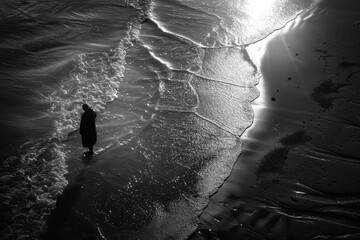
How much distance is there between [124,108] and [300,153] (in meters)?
4.70

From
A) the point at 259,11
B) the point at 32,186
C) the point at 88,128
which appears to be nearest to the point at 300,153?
the point at 88,128

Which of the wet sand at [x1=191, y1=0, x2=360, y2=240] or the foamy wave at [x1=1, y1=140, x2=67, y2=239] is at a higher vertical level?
the wet sand at [x1=191, y1=0, x2=360, y2=240]

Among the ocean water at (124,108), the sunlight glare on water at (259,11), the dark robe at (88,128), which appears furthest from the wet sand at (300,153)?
the dark robe at (88,128)

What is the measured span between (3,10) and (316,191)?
13641mm

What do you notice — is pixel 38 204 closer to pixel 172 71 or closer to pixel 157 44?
pixel 172 71

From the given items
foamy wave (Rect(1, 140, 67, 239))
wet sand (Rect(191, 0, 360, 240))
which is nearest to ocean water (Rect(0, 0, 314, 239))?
foamy wave (Rect(1, 140, 67, 239))

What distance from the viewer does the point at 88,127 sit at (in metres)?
7.99

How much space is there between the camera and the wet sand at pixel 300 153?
6945mm

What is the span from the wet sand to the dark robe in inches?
116

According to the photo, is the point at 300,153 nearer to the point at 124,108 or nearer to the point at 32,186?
the point at 124,108

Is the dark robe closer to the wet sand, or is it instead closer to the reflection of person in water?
the reflection of person in water

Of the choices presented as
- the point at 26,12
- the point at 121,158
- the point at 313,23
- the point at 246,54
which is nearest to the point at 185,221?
the point at 121,158

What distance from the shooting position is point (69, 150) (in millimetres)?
8609

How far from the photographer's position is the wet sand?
273 inches
